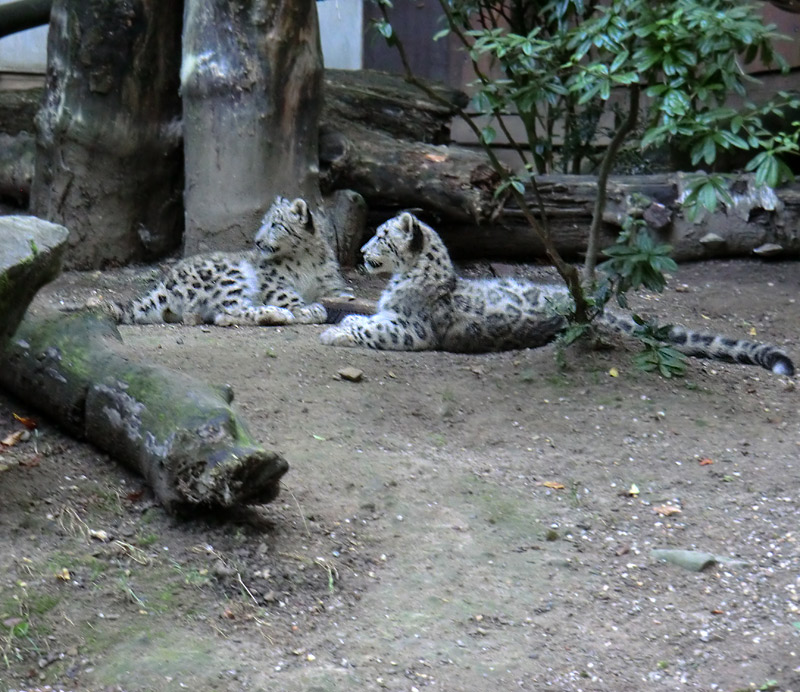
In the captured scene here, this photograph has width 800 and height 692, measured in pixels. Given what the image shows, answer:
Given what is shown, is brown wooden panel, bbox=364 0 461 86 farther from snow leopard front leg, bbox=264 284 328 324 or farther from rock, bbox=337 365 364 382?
rock, bbox=337 365 364 382

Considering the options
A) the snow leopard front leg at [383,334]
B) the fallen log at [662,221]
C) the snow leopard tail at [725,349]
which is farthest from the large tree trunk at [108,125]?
the snow leopard tail at [725,349]

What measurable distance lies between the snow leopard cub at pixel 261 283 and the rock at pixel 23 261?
3.07m

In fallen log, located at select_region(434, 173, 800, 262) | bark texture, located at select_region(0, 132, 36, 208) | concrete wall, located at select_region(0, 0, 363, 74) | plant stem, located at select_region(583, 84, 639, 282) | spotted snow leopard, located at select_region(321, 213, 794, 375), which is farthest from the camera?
concrete wall, located at select_region(0, 0, 363, 74)

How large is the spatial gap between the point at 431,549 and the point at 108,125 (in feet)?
16.1

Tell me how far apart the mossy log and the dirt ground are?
0.44 ft

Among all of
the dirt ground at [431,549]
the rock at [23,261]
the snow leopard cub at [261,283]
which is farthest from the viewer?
the snow leopard cub at [261,283]

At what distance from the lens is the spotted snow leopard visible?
5.73 metres

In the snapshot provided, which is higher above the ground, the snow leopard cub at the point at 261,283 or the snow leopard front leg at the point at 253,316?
the snow leopard cub at the point at 261,283

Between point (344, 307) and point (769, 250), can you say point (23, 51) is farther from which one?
point (769, 250)

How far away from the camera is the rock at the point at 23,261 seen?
3.09 m

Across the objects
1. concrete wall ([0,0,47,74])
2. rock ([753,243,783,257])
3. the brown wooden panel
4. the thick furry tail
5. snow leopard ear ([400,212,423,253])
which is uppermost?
the brown wooden panel

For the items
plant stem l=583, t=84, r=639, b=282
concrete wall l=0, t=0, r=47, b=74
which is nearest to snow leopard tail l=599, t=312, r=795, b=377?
plant stem l=583, t=84, r=639, b=282

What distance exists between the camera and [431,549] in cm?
348

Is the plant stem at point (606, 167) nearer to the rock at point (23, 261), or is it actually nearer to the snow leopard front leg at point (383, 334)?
the snow leopard front leg at point (383, 334)
